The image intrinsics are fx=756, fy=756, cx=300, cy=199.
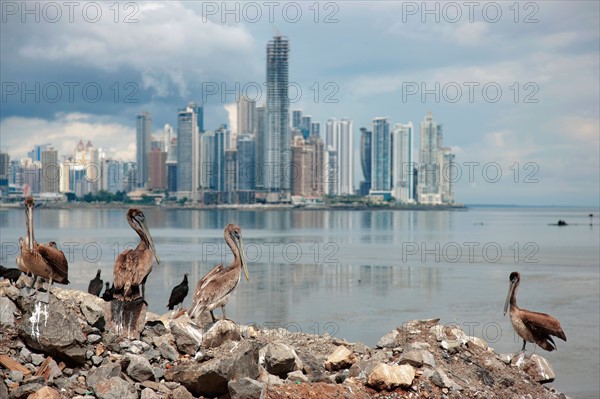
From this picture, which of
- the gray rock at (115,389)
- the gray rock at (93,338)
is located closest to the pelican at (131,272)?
the gray rock at (93,338)

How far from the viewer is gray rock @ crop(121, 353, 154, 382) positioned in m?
8.93

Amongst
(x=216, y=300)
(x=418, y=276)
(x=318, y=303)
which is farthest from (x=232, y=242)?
(x=418, y=276)

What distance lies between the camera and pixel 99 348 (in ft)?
31.5

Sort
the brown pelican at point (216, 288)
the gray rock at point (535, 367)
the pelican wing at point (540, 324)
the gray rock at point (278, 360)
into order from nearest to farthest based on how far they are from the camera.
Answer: the gray rock at point (278, 360) → the brown pelican at point (216, 288) → the gray rock at point (535, 367) → the pelican wing at point (540, 324)

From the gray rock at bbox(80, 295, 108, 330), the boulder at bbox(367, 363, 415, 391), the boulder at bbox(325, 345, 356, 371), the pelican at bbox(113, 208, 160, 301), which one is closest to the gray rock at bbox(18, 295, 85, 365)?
the gray rock at bbox(80, 295, 108, 330)

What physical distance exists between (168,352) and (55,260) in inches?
125

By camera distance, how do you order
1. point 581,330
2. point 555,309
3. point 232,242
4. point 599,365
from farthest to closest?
point 555,309
point 581,330
point 599,365
point 232,242

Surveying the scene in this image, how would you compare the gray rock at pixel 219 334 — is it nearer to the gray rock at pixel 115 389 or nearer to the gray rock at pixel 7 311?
the gray rock at pixel 115 389

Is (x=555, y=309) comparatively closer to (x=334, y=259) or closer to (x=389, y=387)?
(x=389, y=387)

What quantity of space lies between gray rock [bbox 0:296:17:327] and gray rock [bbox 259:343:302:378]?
3.41 m

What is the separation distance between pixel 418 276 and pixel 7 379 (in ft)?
99.4

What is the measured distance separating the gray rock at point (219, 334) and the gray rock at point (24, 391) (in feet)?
7.38

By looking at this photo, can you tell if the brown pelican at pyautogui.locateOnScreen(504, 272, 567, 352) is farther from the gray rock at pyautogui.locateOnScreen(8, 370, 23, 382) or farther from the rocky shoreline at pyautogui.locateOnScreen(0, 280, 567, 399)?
the gray rock at pyautogui.locateOnScreen(8, 370, 23, 382)

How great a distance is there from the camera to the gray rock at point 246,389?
336 inches
